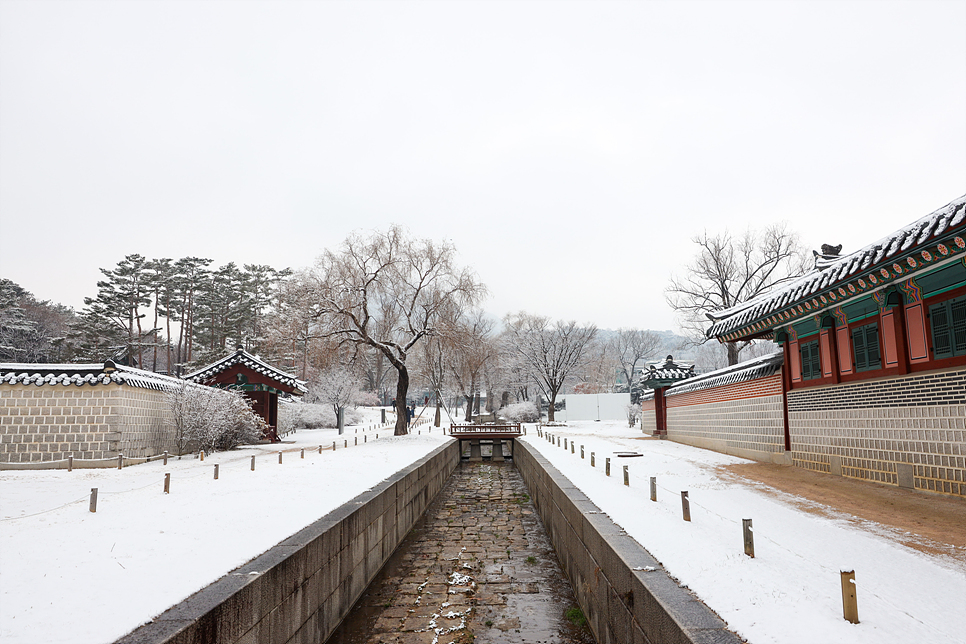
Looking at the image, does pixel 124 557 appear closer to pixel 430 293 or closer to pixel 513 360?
pixel 430 293

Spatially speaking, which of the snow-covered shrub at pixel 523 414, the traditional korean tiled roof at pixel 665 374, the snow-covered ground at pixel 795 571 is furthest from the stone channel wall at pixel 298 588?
the snow-covered shrub at pixel 523 414

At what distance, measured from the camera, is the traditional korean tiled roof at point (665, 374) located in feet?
88.4

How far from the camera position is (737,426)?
17906 millimetres

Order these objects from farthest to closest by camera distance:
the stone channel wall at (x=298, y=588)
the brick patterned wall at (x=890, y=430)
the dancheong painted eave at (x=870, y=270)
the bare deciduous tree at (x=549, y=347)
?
the bare deciduous tree at (x=549, y=347), the brick patterned wall at (x=890, y=430), the dancheong painted eave at (x=870, y=270), the stone channel wall at (x=298, y=588)

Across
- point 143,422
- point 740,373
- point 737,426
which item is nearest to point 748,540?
point 740,373

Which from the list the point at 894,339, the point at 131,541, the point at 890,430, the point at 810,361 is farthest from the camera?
the point at 810,361

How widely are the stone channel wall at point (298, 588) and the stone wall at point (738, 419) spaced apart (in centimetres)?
1085

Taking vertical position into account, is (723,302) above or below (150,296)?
below

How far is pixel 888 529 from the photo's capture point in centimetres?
710

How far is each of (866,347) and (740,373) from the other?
6.41 meters

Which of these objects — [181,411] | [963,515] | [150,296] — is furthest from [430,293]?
[150,296]

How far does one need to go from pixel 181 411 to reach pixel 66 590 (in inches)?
686

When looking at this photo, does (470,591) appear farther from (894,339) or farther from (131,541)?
(894,339)

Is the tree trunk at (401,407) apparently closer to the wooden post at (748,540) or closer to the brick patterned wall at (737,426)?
the brick patterned wall at (737,426)
